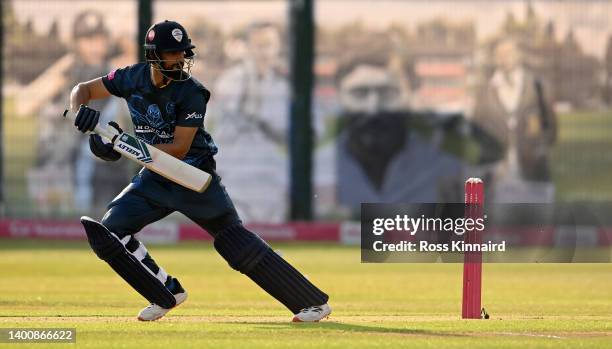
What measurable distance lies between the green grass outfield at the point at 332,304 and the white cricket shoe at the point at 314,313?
0.11m

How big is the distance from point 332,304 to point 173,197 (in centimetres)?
332

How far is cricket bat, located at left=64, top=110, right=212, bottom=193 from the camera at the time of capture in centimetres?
995

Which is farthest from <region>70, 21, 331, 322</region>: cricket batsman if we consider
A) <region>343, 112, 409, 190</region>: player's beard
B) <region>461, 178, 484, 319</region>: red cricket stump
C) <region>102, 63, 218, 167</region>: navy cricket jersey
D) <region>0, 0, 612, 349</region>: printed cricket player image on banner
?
<region>343, 112, 409, 190</region>: player's beard

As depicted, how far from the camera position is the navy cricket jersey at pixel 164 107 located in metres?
10.1

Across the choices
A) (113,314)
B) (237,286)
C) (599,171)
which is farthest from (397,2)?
(113,314)

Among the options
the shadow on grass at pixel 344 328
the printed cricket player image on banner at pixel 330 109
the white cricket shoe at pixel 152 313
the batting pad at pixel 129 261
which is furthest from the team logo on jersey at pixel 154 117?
the printed cricket player image on banner at pixel 330 109

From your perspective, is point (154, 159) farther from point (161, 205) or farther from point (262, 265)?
point (262, 265)

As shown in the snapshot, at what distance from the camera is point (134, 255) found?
1024cm

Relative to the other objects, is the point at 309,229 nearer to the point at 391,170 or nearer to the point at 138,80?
the point at 391,170

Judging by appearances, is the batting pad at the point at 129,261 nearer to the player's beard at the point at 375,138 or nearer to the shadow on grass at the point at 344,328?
the shadow on grass at the point at 344,328

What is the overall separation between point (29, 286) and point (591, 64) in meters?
14.7

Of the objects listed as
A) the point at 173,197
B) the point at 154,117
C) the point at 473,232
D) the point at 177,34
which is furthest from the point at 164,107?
the point at 473,232

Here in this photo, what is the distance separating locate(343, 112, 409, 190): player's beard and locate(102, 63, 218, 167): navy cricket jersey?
16736 mm

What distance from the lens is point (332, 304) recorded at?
1317 centimetres
